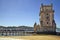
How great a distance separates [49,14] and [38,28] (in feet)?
30.3

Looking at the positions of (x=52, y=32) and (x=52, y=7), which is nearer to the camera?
(x=52, y=32)

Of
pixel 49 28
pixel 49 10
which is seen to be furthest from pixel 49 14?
pixel 49 28

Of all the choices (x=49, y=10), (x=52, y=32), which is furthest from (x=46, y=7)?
(x=52, y=32)

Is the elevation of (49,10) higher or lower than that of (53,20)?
higher

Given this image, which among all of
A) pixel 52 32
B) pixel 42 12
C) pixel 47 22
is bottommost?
pixel 52 32

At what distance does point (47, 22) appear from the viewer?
6938cm

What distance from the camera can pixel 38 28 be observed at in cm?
7088

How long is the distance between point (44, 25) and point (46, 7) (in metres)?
9.83

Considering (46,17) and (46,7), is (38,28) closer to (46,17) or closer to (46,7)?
(46,17)

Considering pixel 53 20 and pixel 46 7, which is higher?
pixel 46 7

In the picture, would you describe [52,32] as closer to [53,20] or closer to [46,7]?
[53,20]

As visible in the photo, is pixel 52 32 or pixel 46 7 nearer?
pixel 52 32

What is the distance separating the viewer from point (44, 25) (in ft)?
228

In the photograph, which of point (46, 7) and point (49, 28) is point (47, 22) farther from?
point (46, 7)
